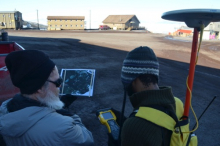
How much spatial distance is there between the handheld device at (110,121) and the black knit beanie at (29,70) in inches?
25.6

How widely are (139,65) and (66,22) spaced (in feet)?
226

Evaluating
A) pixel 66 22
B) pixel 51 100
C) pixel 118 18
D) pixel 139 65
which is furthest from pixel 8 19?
pixel 139 65

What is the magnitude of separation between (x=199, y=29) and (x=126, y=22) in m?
74.3

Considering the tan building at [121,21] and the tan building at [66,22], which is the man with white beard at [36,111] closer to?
the tan building at [66,22]

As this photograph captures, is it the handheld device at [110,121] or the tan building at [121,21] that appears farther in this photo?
the tan building at [121,21]

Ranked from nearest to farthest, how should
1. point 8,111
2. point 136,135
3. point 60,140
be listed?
point 136,135
point 60,140
point 8,111

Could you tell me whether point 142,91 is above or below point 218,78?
above

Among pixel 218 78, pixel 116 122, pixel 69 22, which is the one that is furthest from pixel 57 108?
pixel 69 22

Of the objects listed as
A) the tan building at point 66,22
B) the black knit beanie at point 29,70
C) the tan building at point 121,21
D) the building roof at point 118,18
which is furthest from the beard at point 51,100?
the building roof at point 118,18

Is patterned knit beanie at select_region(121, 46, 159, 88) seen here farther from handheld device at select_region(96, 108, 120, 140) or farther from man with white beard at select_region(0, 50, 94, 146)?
man with white beard at select_region(0, 50, 94, 146)

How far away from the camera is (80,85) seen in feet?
19.7

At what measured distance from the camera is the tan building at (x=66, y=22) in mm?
65750

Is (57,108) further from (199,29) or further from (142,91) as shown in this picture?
(199,29)

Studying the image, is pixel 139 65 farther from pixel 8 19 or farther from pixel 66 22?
pixel 66 22
